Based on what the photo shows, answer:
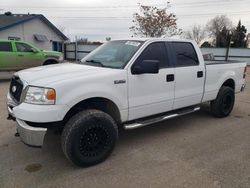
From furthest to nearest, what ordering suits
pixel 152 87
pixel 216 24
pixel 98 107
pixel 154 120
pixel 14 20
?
pixel 216 24 → pixel 14 20 → pixel 154 120 → pixel 152 87 → pixel 98 107

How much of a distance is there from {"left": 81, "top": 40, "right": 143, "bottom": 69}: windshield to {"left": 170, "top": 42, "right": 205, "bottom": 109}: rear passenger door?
0.88 meters

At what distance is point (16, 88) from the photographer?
12.4ft

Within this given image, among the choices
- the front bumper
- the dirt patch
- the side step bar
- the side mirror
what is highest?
the side mirror

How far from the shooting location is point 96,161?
3613 mm

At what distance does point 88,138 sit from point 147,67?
1.35 meters

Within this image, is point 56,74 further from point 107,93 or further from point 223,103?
point 223,103

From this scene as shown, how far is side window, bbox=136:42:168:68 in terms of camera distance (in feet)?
14.0

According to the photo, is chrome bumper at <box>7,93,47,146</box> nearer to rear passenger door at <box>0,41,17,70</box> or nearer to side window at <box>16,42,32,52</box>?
rear passenger door at <box>0,41,17,70</box>

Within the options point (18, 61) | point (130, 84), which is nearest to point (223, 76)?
point (130, 84)

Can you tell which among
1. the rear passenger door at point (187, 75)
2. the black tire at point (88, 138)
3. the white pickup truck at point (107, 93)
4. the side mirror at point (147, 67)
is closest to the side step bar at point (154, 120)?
the white pickup truck at point (107, 93)

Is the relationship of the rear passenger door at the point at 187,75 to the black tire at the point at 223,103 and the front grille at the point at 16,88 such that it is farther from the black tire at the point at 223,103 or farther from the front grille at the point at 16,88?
the front grille at the point at 16,88

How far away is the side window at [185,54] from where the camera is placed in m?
4.80

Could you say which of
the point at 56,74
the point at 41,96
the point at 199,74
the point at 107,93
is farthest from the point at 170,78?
the point at 41,96

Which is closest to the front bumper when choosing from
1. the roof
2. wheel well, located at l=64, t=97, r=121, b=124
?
wheel well, located at l=64, t=97, r=121, b=124
